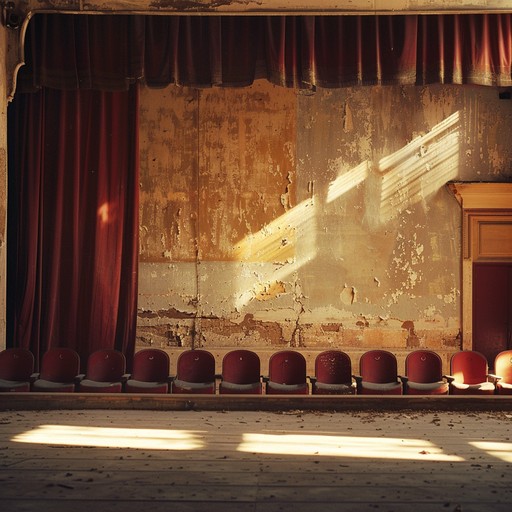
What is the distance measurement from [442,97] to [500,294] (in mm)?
2643

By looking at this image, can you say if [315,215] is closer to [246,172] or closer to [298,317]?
[246,172]

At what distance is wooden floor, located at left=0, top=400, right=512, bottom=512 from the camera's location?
4.20m

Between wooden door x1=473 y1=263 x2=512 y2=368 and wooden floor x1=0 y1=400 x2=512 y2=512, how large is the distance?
2651 millimetres

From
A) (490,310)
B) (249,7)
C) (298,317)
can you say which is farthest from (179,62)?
(490,310)

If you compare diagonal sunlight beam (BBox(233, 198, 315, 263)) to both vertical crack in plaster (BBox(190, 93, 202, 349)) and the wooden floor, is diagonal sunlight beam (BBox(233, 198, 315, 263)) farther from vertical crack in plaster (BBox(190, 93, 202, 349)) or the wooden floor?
the wooden floor

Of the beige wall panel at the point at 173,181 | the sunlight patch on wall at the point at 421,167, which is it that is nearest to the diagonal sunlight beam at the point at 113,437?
the beige wall panel at the point at 173,181

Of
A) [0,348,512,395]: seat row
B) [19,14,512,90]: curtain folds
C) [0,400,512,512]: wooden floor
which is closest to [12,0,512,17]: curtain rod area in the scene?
[19,14,512,90]: curtain folds

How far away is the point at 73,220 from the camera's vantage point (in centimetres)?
900

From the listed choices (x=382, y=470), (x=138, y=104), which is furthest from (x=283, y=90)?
(x=382, y=470)

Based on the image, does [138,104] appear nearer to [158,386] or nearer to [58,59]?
[58,59]

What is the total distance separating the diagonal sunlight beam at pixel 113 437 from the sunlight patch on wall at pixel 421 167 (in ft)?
15.3

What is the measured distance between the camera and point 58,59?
8102 millimetres

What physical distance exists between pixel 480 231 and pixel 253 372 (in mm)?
3663

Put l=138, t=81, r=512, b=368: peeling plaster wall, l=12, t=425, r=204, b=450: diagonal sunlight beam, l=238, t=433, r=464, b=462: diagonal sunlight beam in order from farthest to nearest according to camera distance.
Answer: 1. l=138, t=81, r=512, b=368: peeling plaster wall
2. l=12, t=425, r=204, b=450: diagonal sunlight beam
3. l=238, t=433, r=464, b=462: diagonal sunlight beam
